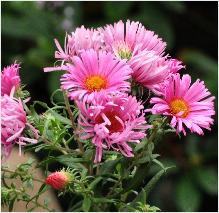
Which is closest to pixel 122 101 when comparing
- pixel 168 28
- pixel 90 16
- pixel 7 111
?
pixel 7 111

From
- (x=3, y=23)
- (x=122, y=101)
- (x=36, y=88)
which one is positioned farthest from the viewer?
(x=36, y=88)

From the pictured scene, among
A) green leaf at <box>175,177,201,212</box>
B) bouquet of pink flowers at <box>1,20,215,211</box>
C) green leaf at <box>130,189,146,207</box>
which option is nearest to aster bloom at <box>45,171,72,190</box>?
bouquet of pink flowers at <box>1,20,215,211</box>

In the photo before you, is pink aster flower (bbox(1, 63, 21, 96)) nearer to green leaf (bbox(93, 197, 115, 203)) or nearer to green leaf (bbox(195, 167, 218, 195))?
green leaf (bbox(93, 197, 115, 203))

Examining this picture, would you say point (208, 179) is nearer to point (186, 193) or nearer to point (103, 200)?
point (186, 193)

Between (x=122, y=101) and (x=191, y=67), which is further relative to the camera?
(x=191, y=67)

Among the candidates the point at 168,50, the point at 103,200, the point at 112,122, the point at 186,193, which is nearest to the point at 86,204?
the point at 103,200

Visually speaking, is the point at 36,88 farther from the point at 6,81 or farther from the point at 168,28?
the point at 6,81

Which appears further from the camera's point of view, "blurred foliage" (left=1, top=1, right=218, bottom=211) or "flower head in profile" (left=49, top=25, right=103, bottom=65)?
"blurred foliage" (left=1, top=1, right=218, bottom=211)

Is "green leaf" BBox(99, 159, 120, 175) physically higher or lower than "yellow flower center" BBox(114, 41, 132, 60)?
lower
